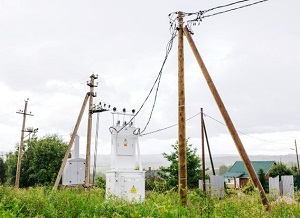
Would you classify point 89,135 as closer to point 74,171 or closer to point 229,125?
point 74,171

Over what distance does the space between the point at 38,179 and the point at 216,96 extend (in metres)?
35.2

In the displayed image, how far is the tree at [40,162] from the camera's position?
1603 inches

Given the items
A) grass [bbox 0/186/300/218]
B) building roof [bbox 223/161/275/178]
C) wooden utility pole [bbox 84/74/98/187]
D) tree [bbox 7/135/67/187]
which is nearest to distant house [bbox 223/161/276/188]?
building roof [bbox 223/161/275/178]

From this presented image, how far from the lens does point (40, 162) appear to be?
4209 centimetres

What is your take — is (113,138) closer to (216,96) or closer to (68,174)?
(216,96)

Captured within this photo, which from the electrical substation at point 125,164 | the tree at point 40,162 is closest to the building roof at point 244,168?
the tree at point 40,162

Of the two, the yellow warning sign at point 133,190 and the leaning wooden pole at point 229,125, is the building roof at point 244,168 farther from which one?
the leaning wooden pole at point 229,125

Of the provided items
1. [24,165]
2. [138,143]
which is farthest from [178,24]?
[24,165]

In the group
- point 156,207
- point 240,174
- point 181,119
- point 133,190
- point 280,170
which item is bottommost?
point 240,174

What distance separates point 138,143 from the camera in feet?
48.1

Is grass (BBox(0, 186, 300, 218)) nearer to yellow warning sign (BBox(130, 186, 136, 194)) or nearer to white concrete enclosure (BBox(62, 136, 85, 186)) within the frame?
yellow warning sign (BBox(130, 186, 136, 194))

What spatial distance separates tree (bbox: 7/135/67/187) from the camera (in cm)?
4072

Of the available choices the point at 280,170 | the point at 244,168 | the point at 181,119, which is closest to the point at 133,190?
the point at 181,119

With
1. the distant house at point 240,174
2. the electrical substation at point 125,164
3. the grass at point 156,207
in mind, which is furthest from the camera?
the distant house at point 240,174
